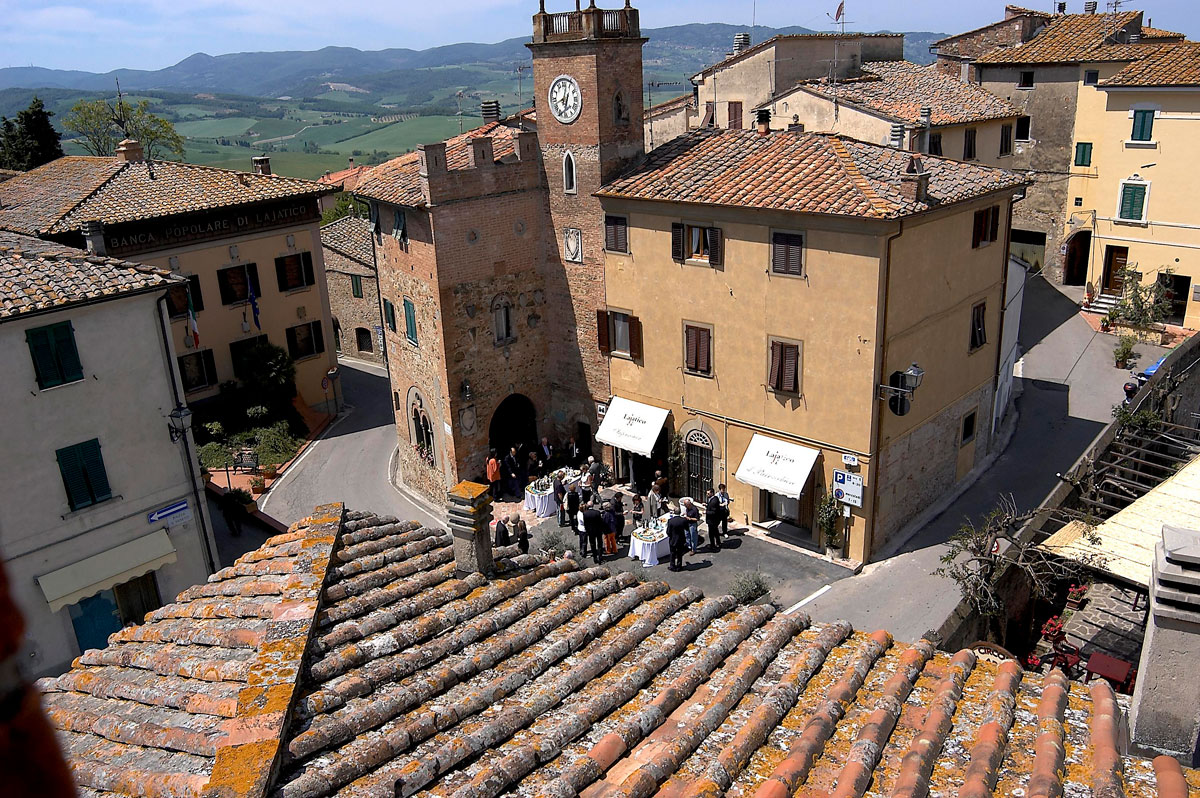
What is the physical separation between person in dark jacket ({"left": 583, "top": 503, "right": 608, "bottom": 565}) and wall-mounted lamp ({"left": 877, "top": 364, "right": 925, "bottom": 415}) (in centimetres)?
662

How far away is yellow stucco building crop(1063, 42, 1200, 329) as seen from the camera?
30.2 m

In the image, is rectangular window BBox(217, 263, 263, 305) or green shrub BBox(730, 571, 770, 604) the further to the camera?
rectangular window BBox(217, 263, 263, 305)

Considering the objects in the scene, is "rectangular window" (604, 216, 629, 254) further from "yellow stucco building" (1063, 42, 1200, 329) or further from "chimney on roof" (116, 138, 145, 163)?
"yellow stucco building" (1063, 42, 1200, 329)

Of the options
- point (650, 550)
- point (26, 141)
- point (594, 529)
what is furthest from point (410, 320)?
point (26, 141)

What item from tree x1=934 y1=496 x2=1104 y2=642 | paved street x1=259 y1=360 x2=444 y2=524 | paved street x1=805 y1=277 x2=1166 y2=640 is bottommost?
paved street x1=259 y1=360 x2=444 y2=524

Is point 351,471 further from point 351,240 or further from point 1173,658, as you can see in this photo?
point 1173,658

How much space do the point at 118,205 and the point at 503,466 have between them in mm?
15227

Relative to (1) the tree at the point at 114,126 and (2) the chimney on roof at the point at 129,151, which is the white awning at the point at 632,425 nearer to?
(2) the chimney on roof at the point at 129,151

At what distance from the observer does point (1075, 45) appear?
116 ft

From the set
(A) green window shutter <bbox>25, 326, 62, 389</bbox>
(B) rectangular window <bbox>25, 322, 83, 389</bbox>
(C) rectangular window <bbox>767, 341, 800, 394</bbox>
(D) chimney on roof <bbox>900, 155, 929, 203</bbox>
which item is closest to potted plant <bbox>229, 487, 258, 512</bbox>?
(B) rectangular window <bbox>25, 322, 83, 389</bbox>

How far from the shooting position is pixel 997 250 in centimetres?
2212

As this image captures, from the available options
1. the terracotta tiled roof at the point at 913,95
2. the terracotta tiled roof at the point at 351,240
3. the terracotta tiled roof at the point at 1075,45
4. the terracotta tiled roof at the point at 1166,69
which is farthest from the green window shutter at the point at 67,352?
the terracotta tiled roof at the point at 1075,45

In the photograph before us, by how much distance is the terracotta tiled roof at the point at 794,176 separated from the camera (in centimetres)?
1791

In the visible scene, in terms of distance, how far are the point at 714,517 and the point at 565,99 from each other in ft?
36.6
